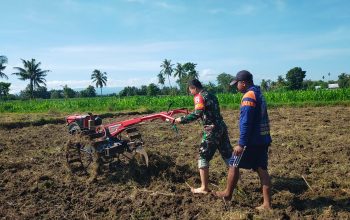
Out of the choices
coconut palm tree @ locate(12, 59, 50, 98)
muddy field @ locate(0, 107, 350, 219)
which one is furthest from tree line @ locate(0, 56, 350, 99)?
muddy field @ locate(0, 107, 350, 219)

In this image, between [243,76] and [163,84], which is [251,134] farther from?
[163,84]

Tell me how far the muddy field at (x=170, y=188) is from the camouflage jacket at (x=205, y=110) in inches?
45.7

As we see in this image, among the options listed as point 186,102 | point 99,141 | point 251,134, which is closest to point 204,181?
point 251,134

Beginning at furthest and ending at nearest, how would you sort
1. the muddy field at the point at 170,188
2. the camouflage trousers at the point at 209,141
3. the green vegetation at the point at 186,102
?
the green vegetation at the point at 186,102, the camouflage trousers at the point at 209,141, the muddy field at the point at 170,188

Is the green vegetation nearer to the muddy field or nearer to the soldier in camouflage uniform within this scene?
the muddy field

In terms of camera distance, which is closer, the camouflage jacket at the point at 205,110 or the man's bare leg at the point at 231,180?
the man's bare leg at the point at 231,180

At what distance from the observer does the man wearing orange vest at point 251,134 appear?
200 inches

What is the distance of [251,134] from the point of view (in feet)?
17.1

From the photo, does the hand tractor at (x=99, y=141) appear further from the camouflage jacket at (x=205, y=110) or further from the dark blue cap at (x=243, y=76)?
the dark blue cap at (x=243, y=76)

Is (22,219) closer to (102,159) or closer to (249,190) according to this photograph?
(102,159)

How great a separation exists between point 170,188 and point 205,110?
1556mm

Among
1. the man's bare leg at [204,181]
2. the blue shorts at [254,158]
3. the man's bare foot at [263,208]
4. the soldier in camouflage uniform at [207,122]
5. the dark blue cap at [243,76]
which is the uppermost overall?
the dark blue cap at [243,76]

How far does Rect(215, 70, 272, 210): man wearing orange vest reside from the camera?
509cm

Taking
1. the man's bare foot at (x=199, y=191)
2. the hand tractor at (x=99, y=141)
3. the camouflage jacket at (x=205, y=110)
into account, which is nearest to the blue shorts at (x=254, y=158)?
the camouflage jacket at (x=205, y=110)
